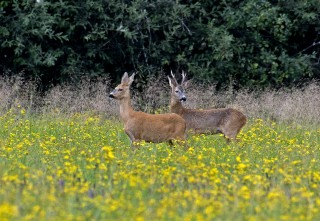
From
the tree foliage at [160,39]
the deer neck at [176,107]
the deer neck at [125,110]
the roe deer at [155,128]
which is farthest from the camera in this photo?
the tree foliage at [160,39]

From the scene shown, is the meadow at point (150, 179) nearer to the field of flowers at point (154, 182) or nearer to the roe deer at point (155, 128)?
the field of flowers at point (154, 182)

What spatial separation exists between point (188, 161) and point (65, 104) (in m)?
6.09

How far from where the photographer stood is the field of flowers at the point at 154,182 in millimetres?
5109

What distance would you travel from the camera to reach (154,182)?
20.2 ft

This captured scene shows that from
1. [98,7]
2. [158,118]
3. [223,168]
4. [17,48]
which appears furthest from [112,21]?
[223,168]

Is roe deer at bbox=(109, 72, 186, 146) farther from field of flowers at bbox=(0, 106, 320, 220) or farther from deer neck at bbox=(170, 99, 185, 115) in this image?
deer neck at bbox=(170, 99, 185, 115)

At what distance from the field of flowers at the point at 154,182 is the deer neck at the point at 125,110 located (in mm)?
316

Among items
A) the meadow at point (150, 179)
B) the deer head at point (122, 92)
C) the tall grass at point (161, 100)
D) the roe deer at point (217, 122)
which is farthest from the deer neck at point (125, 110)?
the tall grass at point (161, 100)

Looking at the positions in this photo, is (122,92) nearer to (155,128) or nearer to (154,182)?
(155,128)

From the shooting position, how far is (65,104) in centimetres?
1309

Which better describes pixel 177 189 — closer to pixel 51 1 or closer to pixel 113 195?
pixel 113 195

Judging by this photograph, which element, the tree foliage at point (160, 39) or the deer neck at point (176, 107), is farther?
the tree foliage at point (160, 39)

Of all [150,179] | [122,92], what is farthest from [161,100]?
A: [150,179]

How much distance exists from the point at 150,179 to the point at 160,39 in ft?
31.4
